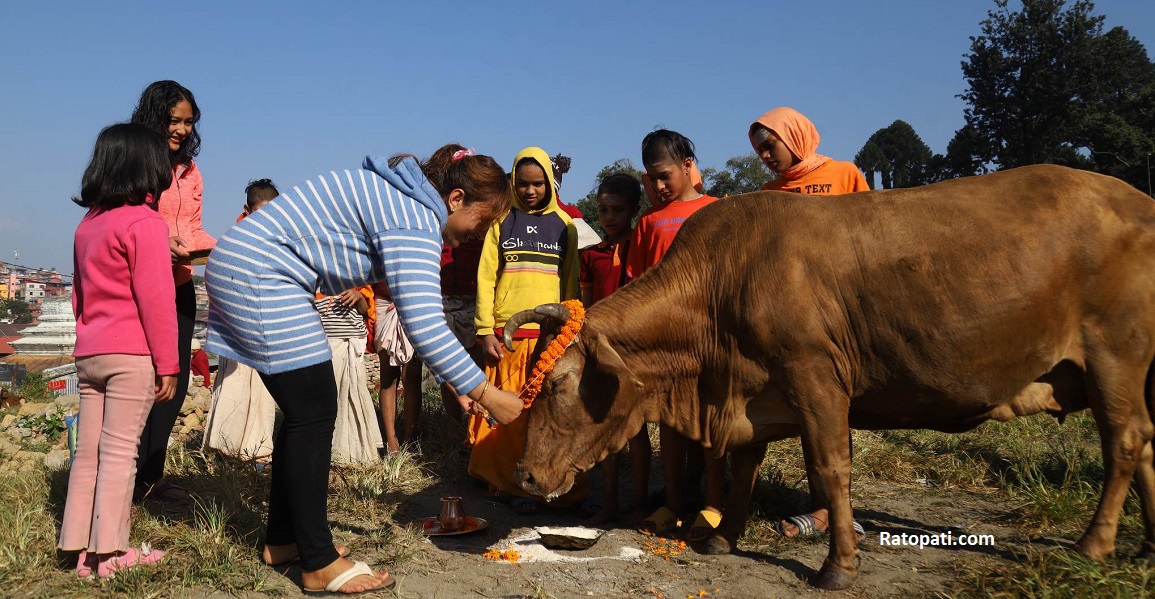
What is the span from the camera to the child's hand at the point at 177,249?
4.42 m

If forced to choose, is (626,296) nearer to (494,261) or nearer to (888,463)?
(494,261)

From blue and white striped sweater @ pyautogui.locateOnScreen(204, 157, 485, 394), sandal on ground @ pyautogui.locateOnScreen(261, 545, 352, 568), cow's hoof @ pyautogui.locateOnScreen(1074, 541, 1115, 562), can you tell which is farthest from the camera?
sandal on ground @ pyautogui.locateOnScreen(261, 545, 352, 568)

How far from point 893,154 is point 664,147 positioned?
200 ft

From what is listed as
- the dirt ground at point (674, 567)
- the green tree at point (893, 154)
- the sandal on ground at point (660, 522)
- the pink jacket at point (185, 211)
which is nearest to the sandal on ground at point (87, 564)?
the dirt ground at point (674, 567)

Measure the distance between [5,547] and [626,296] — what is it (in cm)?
341

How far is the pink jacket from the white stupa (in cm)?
1932

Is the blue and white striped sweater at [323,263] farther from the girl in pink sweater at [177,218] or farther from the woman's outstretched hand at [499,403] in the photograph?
the girl in pink sweater at [177,218]

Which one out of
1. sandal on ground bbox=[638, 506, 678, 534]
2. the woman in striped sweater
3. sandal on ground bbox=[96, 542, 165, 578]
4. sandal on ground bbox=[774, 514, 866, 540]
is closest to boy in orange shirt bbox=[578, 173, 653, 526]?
sandal on ground bbox=[638, 506, 678, 534]

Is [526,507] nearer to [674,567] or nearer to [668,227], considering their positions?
[674,567]

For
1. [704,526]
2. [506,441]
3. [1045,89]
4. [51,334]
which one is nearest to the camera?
[704,526]

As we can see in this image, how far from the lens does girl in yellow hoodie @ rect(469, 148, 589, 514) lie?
17.1 feet

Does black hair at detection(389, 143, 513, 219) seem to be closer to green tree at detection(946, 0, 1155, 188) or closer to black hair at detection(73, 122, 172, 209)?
black hair at detection(73, 122, 172, 209)

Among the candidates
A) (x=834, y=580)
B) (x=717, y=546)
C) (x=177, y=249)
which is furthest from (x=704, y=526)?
(x=177, y=249)

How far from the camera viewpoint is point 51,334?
23.1 meters
